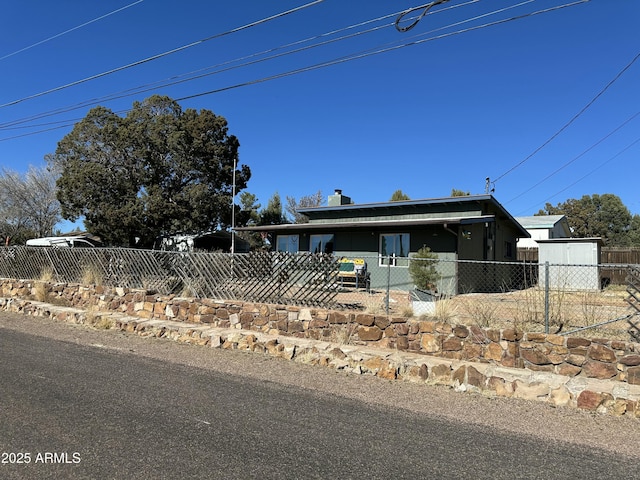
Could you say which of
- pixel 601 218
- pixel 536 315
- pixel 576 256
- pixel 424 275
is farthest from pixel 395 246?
pixel 601 218

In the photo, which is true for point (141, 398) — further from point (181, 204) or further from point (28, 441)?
point (181, 204)

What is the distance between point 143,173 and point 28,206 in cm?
1288

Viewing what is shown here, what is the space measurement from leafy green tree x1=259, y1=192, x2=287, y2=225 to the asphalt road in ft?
96.0

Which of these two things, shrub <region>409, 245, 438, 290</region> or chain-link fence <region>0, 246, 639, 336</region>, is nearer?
chain-link fence <region>0, 246, 639, 336</region>

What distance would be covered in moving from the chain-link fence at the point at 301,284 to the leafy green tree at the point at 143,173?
37.5 feet

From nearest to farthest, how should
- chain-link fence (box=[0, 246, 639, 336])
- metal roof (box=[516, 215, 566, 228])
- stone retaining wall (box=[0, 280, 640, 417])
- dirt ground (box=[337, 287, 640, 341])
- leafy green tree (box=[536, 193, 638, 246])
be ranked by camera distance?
1. stone retaining wall (box=[0, 280, 640, 417])
2. dirt ground (box=[337, 287, 640, 341])
3. chain-link fence (box=[0, 246, 639, 336])
4. metal roof (box=[516, 215, 566, 228])
5. leafy green tree (box=[536, 193, 638, 246])

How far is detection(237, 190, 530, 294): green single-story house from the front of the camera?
1540cm

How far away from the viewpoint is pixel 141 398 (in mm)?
4688

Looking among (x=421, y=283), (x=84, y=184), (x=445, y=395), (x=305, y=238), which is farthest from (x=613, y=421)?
(x=84, y=184)

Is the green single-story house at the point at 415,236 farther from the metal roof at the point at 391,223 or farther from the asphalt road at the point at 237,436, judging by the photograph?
the asphalt road at the point at 237,436

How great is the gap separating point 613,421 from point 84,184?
26.6m

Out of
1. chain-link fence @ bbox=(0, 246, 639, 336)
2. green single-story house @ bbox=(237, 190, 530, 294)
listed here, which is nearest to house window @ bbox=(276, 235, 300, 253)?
green single-story house @ bbox=(237, 190, 530, 294)

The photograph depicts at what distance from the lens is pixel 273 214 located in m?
35.8

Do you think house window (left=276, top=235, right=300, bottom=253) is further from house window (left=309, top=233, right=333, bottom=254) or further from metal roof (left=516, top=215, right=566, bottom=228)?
metal roof (left=516, top=215, right=566, bottom=228)
